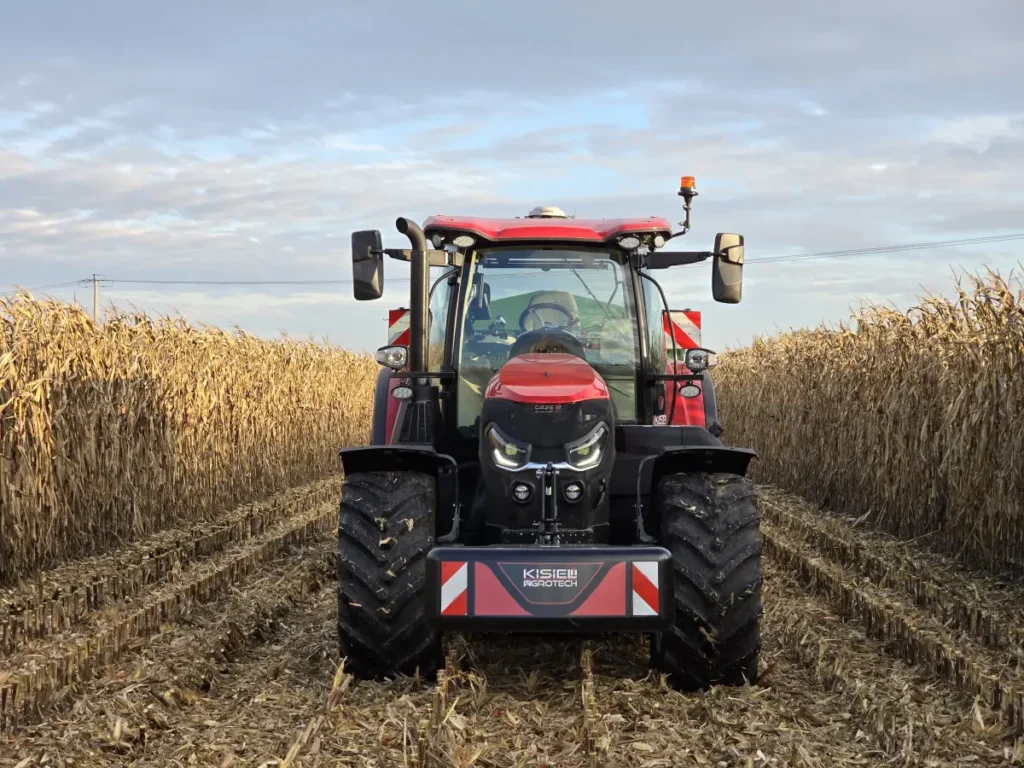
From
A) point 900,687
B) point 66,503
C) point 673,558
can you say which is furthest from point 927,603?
point 66,503

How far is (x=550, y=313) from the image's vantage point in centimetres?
645

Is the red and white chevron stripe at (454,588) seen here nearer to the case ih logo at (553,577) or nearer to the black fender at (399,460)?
the case ih logo at (553,577)

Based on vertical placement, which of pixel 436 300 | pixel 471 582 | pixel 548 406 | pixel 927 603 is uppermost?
pixel 436 300

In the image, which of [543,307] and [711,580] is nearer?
[711,580]

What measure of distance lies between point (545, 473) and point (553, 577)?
62 centimetres

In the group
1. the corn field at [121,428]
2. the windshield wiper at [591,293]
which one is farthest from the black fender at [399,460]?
the corn field at [121,428]

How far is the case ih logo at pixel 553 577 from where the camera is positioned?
4914mm

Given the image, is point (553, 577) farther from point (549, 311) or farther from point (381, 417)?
point (381, 417)

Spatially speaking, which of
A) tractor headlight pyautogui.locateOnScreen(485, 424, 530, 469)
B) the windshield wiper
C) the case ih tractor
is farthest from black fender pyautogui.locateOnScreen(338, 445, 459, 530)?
the windshield wiper

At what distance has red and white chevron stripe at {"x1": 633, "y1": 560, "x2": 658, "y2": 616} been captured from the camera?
4.94 meters

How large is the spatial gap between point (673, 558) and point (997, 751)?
162cm

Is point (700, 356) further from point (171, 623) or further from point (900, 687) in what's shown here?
point (171, 623)

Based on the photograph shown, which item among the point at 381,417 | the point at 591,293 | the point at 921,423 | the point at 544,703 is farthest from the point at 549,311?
the point at 921,423

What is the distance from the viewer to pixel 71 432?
9844mm
